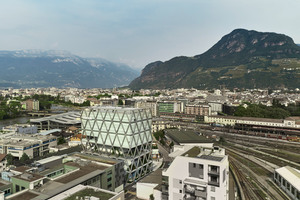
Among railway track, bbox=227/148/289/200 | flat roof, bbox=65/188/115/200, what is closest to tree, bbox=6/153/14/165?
flat roof, bbox=65/188/115/200

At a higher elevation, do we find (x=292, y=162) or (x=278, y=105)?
(x=278, y=105)

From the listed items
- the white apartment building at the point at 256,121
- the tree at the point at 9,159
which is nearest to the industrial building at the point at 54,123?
the tree at the point at 9,159

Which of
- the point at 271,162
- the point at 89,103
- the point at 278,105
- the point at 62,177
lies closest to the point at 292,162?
the point at 271,162

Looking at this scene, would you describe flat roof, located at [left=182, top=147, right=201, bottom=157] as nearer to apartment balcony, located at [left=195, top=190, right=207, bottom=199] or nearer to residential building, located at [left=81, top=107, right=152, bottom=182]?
apartment balcony, located at [left=195, top=190, right=207, bottom=199]

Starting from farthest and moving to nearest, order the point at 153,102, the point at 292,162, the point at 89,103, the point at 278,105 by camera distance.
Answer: the point at 89,103 < the point at 153,102 < the point at 278,105 < the point at 292,162

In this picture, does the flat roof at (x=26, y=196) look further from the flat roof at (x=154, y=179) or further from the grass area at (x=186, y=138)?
the grass area at (x=186, y=138)

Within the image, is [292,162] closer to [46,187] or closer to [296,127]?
Result: [296,127]
